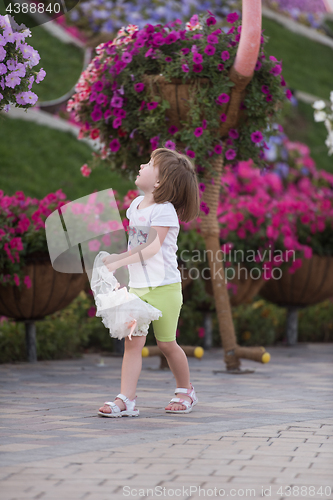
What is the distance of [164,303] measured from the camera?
338cm

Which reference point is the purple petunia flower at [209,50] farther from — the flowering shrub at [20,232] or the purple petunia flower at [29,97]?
the flowering shrub at [20,232]

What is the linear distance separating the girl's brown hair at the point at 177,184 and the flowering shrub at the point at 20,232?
6.02ft

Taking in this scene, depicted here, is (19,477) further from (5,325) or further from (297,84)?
(297,84)

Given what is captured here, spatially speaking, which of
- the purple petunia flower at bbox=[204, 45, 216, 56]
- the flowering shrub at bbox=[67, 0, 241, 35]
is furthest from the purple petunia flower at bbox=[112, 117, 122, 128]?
the flowering shrub at bbox=[67, 0, 241, 35]

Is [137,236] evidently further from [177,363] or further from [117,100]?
[117,100]

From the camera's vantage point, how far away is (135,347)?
131 inches

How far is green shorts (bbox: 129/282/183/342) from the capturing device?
133 inches

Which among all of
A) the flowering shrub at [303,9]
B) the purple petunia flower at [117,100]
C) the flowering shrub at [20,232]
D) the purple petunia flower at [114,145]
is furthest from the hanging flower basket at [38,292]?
the flowering shrub at [303,9]

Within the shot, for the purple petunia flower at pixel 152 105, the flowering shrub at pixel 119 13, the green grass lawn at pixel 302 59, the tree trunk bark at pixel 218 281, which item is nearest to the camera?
the purple petunia flower at pixel 152 105

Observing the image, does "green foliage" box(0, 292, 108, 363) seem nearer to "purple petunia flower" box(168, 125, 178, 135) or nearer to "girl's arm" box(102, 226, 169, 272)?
"purple petunia flower" box(168, 125, 178, 135)

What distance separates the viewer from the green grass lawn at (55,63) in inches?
488

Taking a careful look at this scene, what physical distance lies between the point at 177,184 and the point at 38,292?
2.21 m

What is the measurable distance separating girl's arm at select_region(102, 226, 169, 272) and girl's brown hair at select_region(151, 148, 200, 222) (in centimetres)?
18

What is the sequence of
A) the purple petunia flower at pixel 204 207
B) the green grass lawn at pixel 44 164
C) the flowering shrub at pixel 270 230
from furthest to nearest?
the green grass lawn at pixel 44 164
the flowering shrub at pixel 270 230
the purple petunia flower at pixel 204 207
